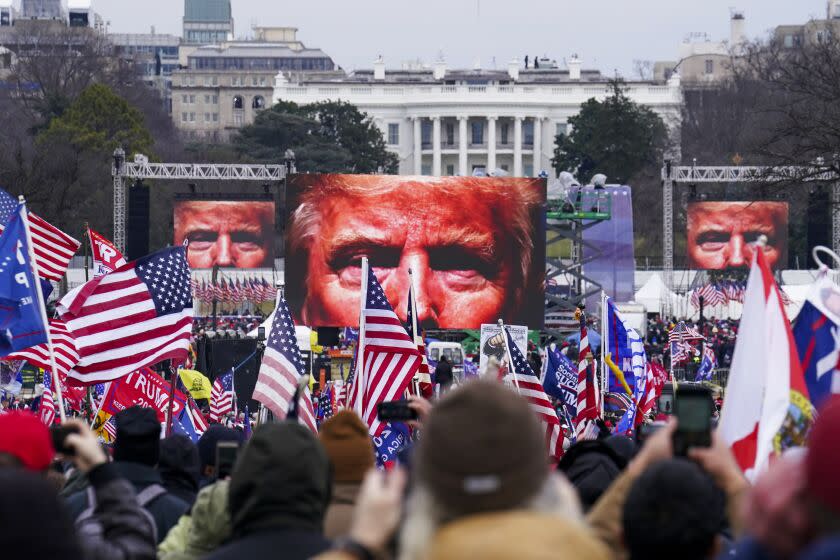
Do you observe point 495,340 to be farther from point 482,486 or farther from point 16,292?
point 482,486

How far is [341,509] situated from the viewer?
228 inches

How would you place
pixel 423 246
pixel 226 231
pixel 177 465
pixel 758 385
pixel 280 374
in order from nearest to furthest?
pixel 758 385 < pixel 177 465 < pixel 280 374 < pixel 423 246 < pixel 226 231

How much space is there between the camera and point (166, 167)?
167 ft

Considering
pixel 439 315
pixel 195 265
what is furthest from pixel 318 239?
pixel 195 265

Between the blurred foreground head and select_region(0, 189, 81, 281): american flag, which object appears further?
select_region(0, 189, 81, 281): american flag

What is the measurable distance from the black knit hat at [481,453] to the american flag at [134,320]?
851 cm

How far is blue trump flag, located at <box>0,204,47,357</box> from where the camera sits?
1129cm

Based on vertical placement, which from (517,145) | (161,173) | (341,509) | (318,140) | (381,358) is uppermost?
(341,509)

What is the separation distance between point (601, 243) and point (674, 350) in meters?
27.8

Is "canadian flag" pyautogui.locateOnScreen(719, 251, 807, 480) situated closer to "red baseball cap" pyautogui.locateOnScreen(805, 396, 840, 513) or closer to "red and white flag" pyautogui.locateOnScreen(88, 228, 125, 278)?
"red baseball cap" pyautogui.locateOnScreen(805, 396, 840, 513)

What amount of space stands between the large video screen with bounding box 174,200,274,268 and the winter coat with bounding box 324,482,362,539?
4779 cm

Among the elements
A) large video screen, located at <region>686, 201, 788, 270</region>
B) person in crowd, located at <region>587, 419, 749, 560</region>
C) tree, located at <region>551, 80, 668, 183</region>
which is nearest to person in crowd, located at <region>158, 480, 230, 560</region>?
person in crowd, located at <region>587, 419, 749, 560</region>

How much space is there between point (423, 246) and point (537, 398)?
109 feet

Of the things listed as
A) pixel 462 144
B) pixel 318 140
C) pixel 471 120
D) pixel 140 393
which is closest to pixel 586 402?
pixel 140 393
